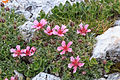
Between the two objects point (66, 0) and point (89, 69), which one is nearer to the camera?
point (89, 69)

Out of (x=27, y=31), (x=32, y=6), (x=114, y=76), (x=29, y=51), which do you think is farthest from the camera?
(x=32, y=6)

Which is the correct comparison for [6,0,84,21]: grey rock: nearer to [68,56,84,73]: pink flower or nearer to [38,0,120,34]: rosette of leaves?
[38,0,120,34]: rosette of leaves

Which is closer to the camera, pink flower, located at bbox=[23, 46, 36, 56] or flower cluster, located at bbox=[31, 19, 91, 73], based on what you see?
flower cluster, located at bbox=[31, 19, 91, 73]

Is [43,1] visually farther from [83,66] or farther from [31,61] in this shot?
[83,66]

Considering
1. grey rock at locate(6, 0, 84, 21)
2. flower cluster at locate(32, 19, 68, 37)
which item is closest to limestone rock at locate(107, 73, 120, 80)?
flower cluster at locate(32, 19, 68, 37)

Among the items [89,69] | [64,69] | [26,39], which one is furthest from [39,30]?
[89,69]

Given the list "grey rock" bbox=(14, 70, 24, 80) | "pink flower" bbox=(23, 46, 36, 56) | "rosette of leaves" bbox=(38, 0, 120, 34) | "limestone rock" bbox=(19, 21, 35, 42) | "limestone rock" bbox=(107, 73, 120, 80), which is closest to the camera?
"limestone rock" bbox=(107, 73, 120, 80)

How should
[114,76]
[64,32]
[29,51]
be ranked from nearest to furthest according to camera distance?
1. [114,76]
2. [64,32]
3. [29,51]

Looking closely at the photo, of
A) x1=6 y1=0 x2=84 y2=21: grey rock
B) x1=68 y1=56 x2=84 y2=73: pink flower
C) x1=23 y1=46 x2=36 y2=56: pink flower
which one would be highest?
x1=6 y1=0 x2=84 y2=21: grey rock

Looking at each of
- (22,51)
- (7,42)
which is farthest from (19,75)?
(7,42)

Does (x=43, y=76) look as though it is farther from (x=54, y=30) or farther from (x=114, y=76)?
(x=114, y=76)

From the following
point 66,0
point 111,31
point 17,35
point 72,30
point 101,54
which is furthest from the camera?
point 66,0
